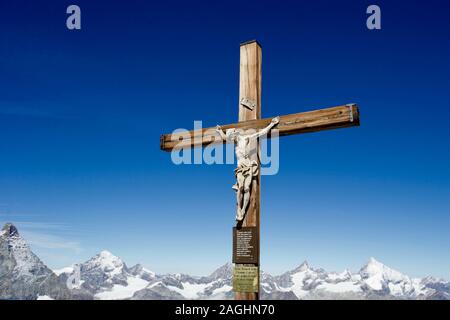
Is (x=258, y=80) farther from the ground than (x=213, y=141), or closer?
farther from the ground

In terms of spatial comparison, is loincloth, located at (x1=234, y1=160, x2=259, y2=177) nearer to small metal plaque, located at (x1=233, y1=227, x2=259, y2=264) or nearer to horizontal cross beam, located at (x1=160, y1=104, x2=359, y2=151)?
horizontal cross beam, located at (x1=160, y1=104, x2=359, y2=151)

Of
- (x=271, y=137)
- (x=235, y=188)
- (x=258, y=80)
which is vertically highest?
(x=258, y=80)

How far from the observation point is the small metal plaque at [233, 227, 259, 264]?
24.8 feet

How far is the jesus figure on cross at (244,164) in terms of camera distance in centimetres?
Result: 780

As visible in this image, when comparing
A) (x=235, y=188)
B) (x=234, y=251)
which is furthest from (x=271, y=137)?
(x=234, y=251)

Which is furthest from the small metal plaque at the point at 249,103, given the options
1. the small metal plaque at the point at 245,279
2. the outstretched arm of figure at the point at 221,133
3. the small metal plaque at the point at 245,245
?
the small metal plaque at the point at 245,279

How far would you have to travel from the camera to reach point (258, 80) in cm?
856

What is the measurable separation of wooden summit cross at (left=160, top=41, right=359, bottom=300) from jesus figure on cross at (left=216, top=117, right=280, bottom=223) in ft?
0.29
